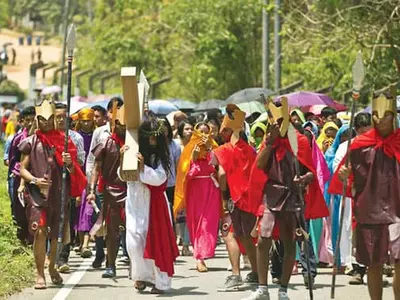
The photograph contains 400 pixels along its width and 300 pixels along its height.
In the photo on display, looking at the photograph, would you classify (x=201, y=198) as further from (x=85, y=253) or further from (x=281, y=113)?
(x=281, y=113)

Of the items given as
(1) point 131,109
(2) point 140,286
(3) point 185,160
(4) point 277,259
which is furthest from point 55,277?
(3) point 185,160

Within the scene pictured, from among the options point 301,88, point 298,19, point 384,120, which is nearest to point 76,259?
point 384,120

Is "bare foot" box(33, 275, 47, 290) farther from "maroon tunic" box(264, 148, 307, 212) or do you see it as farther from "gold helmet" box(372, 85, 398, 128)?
"gold helmet" box(372, 85, 398, 128)

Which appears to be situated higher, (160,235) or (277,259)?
(160,235)

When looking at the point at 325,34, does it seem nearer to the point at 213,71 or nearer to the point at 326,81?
the point at 326,81

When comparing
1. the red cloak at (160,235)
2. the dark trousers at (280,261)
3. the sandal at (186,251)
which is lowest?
the sandal at (186,251)

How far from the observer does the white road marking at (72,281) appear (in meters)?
13.0

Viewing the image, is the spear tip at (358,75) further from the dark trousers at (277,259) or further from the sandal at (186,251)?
the sandal at (186,251)

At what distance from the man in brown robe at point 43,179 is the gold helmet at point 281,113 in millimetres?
2432

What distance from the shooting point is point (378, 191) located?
11039 millimetres

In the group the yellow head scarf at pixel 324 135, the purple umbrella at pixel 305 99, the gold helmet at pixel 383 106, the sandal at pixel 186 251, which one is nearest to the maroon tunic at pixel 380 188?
the gold helmet at pixel 383 106

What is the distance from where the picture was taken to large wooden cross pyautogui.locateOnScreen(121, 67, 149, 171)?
43.6 ft

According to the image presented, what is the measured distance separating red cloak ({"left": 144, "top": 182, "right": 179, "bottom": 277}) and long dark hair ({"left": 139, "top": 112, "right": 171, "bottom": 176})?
0.25 meters

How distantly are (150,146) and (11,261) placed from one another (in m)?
2.65
